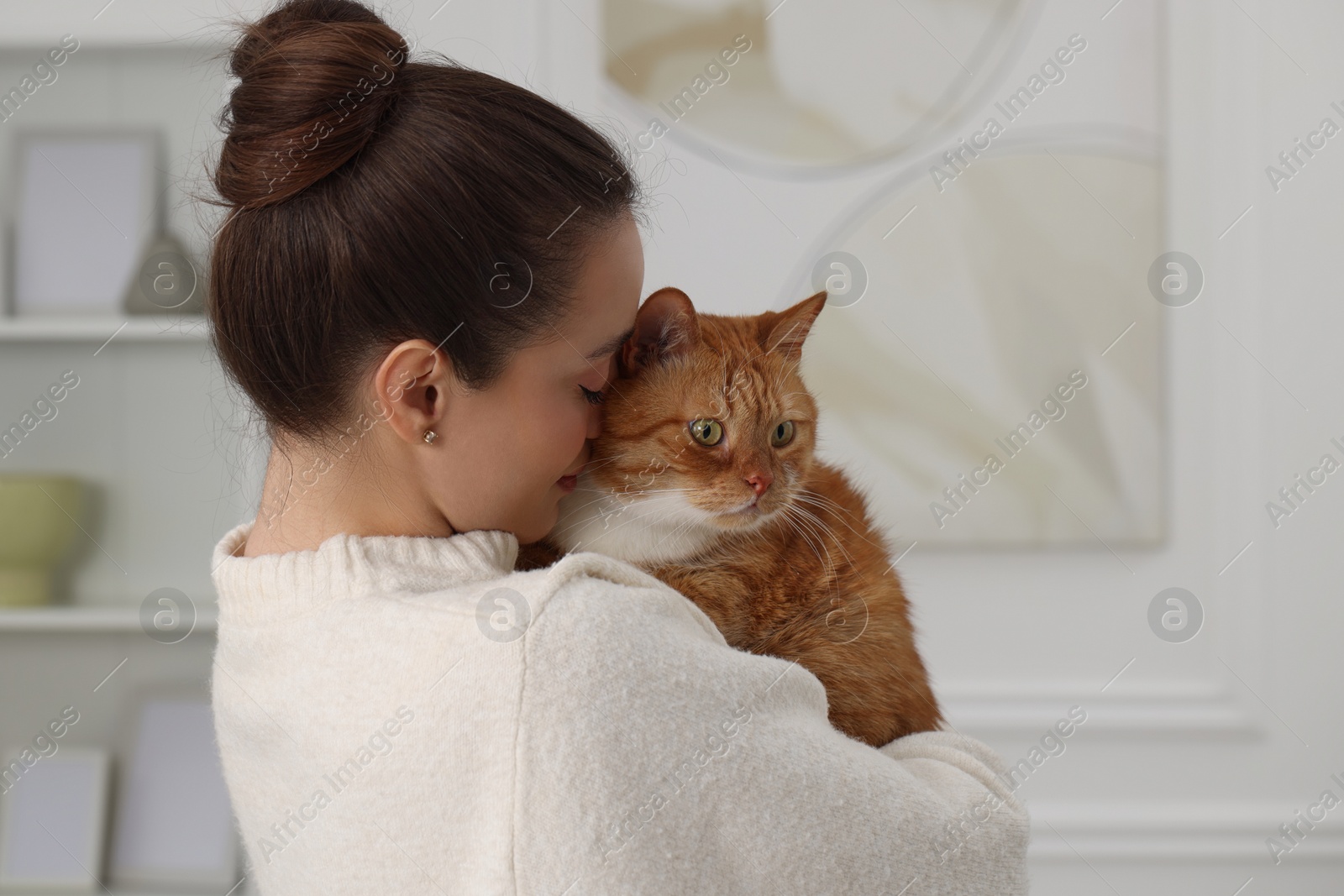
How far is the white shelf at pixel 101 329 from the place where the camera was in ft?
8.45

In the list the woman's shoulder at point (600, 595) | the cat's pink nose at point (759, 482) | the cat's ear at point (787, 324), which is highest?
the cat's ear at point (787, 324)

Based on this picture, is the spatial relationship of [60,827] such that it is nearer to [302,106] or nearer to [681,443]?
[681,443]

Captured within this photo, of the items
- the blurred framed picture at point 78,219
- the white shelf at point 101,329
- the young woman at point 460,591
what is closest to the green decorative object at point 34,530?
the white shelf at point 101,329

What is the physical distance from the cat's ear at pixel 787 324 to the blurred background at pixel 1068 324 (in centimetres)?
113

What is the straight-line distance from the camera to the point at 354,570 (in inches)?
35.7

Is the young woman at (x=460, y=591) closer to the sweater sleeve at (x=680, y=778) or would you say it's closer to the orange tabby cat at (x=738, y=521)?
the sweater sleeve at (x=680, y=778)

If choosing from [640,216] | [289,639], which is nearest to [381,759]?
[289,639]

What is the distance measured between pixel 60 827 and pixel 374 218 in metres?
2.53

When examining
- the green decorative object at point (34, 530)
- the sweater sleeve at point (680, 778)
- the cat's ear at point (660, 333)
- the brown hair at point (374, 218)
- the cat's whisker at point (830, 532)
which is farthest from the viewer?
the green decorative object at point (34, 530)

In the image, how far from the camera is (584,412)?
3.35 ft

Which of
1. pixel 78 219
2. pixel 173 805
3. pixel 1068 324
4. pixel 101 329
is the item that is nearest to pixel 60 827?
pixel 173 805

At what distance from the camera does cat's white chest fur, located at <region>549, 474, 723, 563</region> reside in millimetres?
1249

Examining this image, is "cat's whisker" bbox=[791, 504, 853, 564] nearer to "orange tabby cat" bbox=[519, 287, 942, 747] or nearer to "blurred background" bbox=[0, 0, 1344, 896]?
"orange tabby cat" bbox=[519, 287, 942, 747]

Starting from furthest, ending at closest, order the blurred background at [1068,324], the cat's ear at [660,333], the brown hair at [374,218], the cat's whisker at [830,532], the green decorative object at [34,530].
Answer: the green decorative object at [34,530] < the blurred background at [1068,324] < the cat's whisker at [830,532] < the cat's ear at [660,333] < the brown hair at [374,218]
